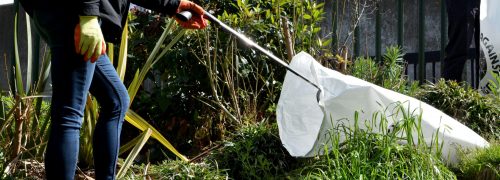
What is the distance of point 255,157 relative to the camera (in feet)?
11.8

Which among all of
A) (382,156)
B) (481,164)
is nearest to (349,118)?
(382,156)

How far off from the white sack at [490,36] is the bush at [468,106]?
2.32 ft

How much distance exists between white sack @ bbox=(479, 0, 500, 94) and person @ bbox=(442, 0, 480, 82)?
0.17 ft

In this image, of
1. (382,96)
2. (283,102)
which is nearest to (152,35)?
(283,102)

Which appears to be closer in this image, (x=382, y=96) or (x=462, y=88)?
(x=382, y=96)

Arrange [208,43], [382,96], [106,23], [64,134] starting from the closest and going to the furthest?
[64,134], [106,23], [382,96], [208,43]

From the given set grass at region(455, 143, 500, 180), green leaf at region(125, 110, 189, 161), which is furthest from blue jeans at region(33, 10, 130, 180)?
grass at region(455, 143, 500, 180)

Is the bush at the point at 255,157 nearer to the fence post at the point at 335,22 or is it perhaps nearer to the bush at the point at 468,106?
the bush at the point at 468,106

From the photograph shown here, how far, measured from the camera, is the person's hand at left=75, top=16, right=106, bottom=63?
2.68 m

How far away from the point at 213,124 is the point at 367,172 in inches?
59.8

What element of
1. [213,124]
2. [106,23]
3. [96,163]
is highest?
[106,23]

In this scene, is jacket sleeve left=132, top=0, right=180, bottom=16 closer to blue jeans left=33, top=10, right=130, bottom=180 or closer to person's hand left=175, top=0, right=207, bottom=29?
person's hand left=175, top=0, right=207, bottom=29

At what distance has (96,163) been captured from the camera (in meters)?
2.97

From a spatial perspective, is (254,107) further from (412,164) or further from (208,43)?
(412,164)
